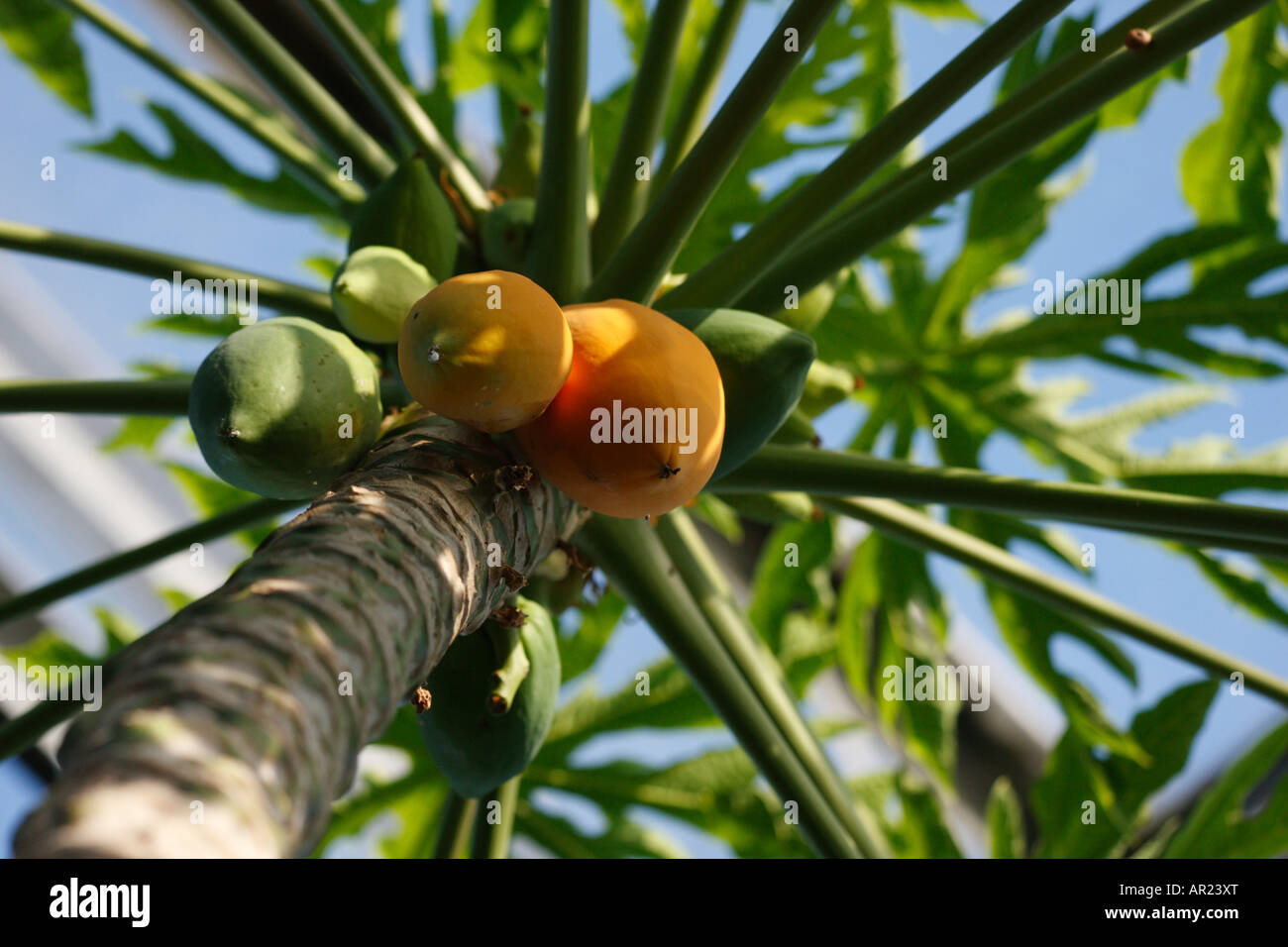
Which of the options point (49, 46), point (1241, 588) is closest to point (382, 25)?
point (49, 46)

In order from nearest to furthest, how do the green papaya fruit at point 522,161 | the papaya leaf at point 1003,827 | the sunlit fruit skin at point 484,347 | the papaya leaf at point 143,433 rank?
the sunlit fruit skin at point 484,347 → the green papaya fruit at point 522,161 → the papaya leaf at point 1003,827 → the papaya leaf at point 143,433

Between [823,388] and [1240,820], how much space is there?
1360 millimetres

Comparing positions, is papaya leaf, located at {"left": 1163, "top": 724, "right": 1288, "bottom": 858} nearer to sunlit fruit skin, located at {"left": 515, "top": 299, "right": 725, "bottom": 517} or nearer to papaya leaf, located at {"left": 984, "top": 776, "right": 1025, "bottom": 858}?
papaya leaf, located at {"left": 984, "top": 776, "right": 1025, "bottom": 858}

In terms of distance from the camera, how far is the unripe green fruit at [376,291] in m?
1.39

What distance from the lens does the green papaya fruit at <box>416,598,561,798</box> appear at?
1338 mm

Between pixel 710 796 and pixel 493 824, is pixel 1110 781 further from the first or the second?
pixel 493 824

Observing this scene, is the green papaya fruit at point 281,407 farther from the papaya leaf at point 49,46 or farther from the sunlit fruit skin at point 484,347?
the papaya leaf at point 49,46

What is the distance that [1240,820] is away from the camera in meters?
2.19

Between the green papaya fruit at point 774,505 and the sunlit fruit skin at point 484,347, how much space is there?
0.79 meters

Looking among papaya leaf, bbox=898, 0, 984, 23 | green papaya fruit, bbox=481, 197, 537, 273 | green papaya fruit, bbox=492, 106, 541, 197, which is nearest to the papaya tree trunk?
green papaya fruit, bbox=481, 197, 537, 273

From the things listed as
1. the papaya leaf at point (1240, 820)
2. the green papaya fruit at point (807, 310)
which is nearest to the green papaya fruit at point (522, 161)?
the green papaya fruit at point (807, 310)

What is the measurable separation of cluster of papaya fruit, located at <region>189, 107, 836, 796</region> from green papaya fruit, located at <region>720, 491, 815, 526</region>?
501mm

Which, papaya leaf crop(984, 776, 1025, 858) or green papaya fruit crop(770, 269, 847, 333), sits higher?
green papaya fruit crop(770, 269, 847, 333)
